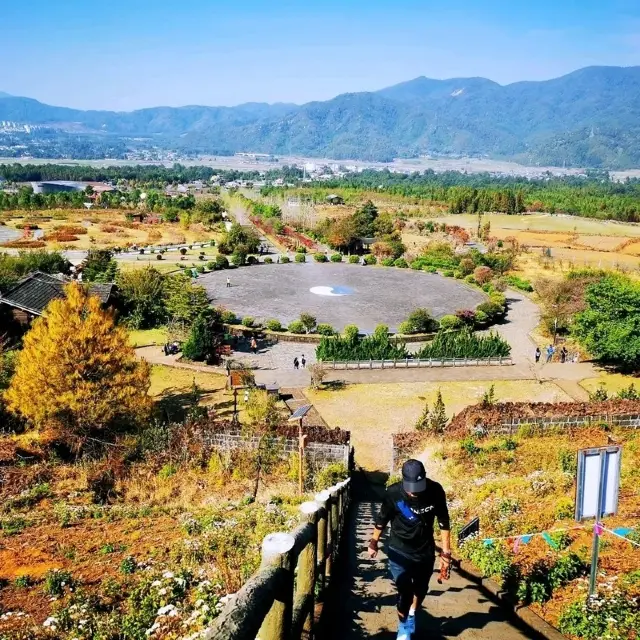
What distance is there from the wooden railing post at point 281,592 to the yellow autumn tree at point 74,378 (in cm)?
1192

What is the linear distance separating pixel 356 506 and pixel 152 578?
5.15m

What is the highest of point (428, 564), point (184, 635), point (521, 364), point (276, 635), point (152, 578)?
point (276, 635)

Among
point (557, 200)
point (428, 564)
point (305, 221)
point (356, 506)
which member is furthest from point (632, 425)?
point (557, 200)

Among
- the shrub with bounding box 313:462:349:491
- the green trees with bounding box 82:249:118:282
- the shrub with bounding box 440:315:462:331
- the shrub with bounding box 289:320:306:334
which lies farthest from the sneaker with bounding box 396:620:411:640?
the green trees with bounding box 82:249:118:282

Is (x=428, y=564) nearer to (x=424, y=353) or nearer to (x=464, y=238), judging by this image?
(x=424, y=353)

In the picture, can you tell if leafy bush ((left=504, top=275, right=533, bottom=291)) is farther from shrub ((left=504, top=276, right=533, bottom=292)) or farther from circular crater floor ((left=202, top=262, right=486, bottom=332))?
circular crater floor ((left=202, top=262, right=486, bottom=332))

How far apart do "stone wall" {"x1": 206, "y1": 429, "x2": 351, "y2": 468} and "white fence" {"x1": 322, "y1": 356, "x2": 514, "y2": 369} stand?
9.97m

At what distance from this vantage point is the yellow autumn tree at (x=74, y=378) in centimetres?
1391

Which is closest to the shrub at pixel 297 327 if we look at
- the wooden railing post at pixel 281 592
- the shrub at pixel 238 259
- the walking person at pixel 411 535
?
the shrub at pixel 238 259

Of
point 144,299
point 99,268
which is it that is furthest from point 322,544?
point 99,268

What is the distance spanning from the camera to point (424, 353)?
24922 mm

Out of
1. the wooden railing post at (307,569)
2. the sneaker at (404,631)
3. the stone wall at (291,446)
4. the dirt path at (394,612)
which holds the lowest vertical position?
the stone wall at (291,446)

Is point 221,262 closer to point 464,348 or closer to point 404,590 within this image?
point 464,348

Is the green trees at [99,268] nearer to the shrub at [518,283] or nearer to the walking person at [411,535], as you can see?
the shrub at [518,283]
